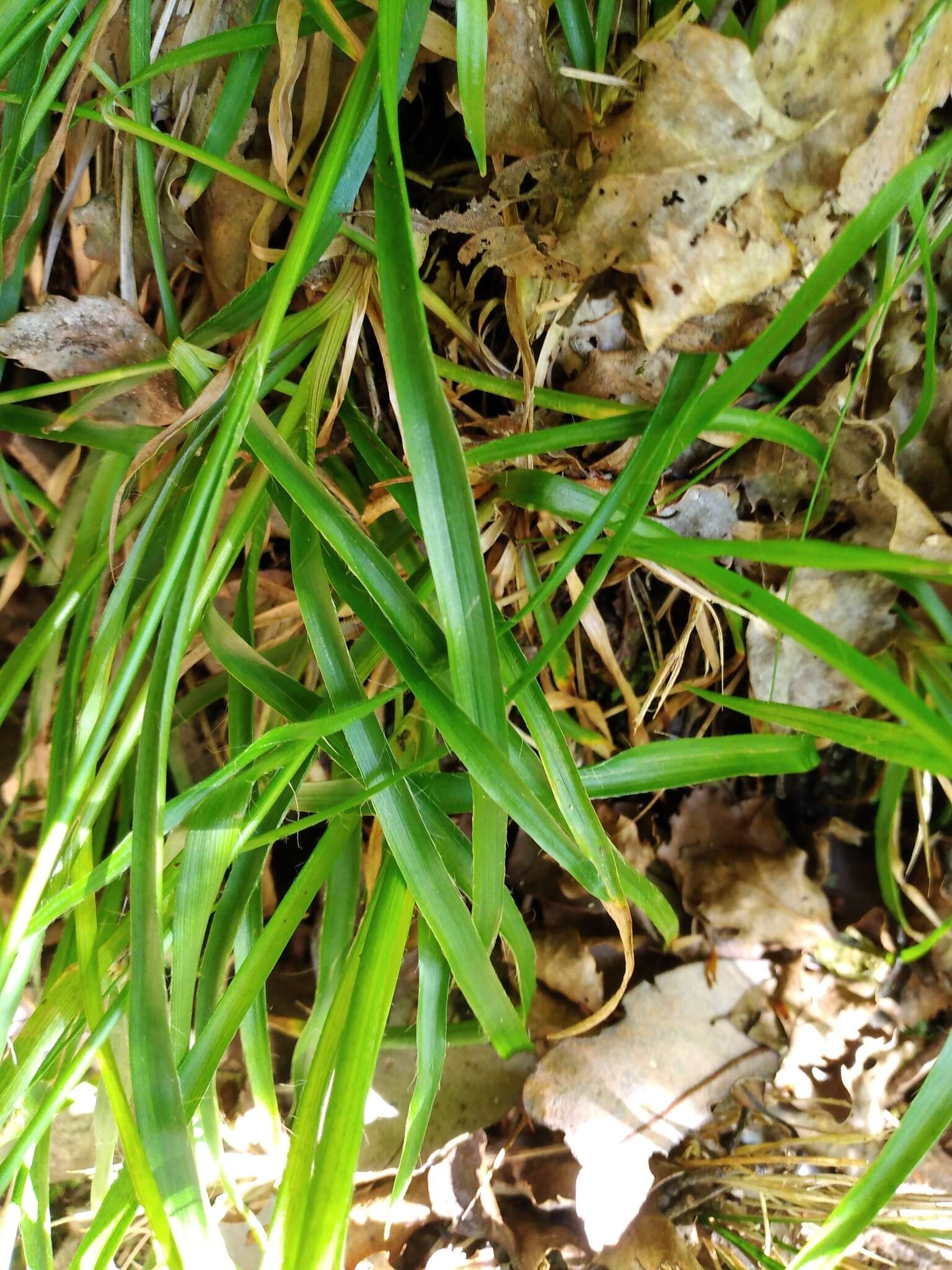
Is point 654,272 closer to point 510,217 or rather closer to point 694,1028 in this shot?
point 510,217

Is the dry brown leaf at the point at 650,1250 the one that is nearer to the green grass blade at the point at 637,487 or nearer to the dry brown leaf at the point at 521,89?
the green grass blade at the point at 637,487

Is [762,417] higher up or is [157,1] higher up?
[157,1]

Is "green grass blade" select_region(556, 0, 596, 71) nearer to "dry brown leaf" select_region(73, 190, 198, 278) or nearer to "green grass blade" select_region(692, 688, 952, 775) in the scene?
"dry brown leaf" select_region(73, 190, 198, 278)

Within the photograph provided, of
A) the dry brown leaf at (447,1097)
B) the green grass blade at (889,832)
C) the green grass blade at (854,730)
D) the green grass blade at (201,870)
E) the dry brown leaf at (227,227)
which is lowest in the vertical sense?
the dry brown leaf at (447,1097)

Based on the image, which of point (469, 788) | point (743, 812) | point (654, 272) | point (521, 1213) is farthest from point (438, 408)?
point (521, 1213)

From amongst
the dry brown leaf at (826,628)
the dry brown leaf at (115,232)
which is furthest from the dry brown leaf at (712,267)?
the dry brown leaf at (115,232)

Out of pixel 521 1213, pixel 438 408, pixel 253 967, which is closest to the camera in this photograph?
pixel 438 408

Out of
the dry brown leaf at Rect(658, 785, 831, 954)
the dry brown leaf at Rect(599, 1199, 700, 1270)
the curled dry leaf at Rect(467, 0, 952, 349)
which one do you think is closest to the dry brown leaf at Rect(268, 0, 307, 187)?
the curled dry leaf at Rect(467, 0, 952, 349)
